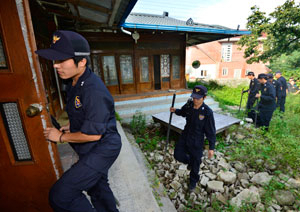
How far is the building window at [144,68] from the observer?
768 cm

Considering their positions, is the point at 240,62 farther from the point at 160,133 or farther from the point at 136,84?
the point at 160,133

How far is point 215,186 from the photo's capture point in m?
2.80

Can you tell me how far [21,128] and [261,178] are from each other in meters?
3.83

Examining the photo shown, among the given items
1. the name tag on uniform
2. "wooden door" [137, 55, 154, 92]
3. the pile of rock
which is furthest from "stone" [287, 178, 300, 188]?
"wooden door" [137, 55, 154, 92]

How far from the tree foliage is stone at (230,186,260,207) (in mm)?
13515

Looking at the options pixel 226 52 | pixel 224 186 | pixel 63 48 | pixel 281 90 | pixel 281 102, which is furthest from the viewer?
pixel 226 52

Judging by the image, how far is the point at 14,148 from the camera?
1.32 metres

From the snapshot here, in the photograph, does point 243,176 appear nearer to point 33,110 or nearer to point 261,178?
point 261,178

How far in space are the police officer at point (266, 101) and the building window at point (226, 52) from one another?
19.1 metres

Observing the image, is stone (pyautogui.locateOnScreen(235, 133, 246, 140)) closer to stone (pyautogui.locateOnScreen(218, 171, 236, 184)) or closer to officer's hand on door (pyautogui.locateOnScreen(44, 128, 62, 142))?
stone (pyautogui.locateOnScreen(218, 171, 236, 184))

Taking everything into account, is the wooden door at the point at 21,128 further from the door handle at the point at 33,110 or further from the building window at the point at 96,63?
the building window at the point at 96,63

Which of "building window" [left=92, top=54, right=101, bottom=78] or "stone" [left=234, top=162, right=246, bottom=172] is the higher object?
"building window" [left=92, top=54, right=101, bottom=78]

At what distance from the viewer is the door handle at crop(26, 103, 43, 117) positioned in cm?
116

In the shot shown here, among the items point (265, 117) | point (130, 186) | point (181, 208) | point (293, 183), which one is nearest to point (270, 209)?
point (293, 183)
